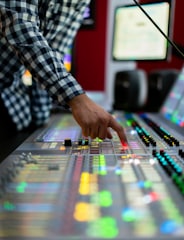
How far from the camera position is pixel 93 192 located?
0.58 metres

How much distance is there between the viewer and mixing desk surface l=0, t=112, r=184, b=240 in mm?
462

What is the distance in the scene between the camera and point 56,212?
0.51m

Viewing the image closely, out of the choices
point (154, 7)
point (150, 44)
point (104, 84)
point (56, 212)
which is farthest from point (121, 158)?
point (104, 84)

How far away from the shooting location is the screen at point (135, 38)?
61.3 inches

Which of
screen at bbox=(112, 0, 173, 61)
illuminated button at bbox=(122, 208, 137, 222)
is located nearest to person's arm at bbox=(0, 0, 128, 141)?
illuminated button at bbox=(122, 208, 137, 222)

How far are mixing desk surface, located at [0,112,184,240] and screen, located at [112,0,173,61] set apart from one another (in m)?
0.71

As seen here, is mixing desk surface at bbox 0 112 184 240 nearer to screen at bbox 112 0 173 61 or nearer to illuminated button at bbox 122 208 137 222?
illuminated button at bbox 122 208 137 222

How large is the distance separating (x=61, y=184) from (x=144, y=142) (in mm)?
367

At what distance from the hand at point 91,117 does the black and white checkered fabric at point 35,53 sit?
23 millimetres

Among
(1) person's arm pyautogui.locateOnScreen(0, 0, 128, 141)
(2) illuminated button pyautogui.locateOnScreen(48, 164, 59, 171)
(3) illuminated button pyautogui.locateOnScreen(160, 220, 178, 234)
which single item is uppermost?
(1) person's arm pyautogui.locateOnScreen(0, 0, 128, 141)

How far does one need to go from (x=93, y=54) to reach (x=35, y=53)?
1.91m

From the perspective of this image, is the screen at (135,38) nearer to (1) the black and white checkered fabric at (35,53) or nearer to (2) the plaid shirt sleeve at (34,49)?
(1) the black and white checkered fabric at (35,53)

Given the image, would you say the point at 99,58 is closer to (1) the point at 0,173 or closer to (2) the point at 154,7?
(2) the point at 154,7

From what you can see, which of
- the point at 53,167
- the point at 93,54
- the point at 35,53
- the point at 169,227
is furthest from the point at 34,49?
the point at 93,54
